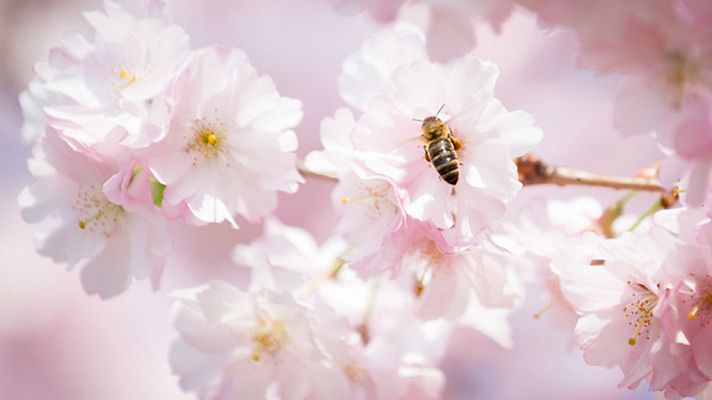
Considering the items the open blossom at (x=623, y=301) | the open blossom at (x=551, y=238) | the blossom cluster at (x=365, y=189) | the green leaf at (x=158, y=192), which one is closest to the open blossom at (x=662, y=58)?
the blossom cluster at (x=365, y=189)

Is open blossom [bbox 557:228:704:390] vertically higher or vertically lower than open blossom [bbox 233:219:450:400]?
higher

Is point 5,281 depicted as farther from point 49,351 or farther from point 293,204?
point 293,204

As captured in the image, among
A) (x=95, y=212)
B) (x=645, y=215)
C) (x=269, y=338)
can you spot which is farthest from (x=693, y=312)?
(x=95, y=212)

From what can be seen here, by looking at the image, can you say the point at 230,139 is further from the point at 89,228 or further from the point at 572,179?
the point at 572,179

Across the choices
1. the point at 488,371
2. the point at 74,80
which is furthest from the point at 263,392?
the point at 488,371

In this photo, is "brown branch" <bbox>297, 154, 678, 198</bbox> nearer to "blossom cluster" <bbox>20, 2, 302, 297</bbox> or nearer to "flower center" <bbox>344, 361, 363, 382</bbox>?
"blossom cluster" <bbox>20, 2, 302, 297</bbox>

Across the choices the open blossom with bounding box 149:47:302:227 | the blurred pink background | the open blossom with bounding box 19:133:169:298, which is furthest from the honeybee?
the blurred pink background
